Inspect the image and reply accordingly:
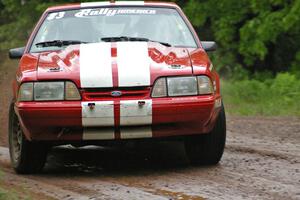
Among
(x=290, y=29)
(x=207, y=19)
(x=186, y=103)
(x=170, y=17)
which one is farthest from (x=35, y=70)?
(x=207, y=19)

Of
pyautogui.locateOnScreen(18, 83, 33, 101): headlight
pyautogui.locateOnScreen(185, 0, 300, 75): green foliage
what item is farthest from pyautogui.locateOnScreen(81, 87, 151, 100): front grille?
pyautogui.locateOnScreen(185, 0, 300, 75): green foliage

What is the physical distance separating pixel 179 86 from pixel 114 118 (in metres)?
0.63

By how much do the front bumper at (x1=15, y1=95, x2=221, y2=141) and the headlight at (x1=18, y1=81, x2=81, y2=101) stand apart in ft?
0.18

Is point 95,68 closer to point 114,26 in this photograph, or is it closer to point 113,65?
point 113,65

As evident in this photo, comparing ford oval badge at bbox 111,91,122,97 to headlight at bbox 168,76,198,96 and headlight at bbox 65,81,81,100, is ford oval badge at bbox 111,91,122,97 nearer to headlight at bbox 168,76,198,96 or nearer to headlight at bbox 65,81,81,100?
headlight at bbox 65,81,81,100

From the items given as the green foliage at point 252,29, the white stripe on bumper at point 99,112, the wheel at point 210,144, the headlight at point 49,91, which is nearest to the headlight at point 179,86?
the white stripe on bumper at point 99,112

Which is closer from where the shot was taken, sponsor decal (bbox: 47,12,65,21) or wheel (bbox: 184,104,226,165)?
wheel (bbox: 184,104,226,165)

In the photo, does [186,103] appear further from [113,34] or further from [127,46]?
[113,34]

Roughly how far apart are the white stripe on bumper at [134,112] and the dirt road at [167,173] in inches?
20.2

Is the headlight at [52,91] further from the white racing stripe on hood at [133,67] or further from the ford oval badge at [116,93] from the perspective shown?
the white racing stripe on hood at [133,67]

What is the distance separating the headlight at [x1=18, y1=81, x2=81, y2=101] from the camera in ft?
22.2

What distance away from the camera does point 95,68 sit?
6812 mm

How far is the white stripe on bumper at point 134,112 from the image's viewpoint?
21.9ft

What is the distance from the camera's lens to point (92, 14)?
8.30 meters
